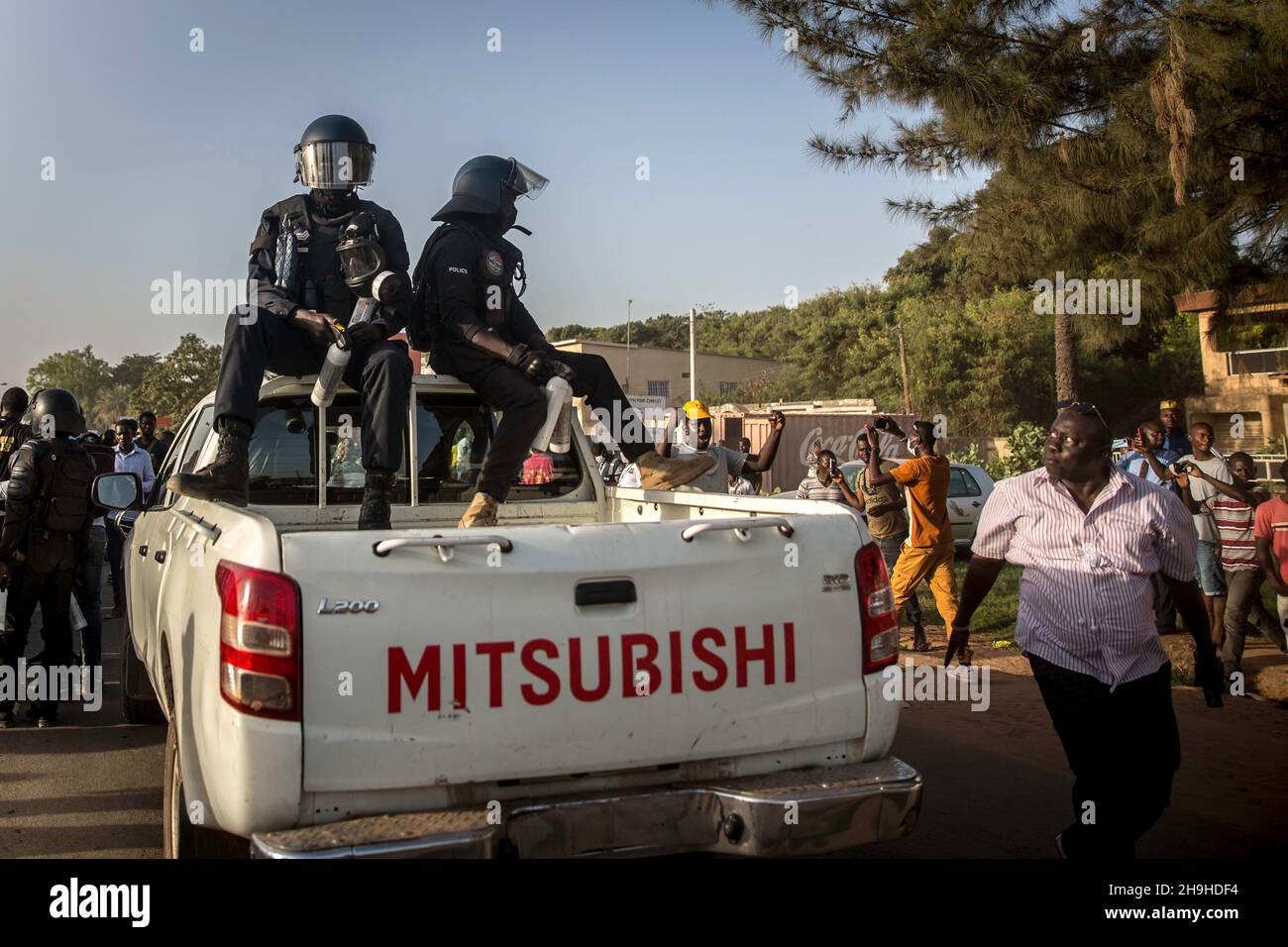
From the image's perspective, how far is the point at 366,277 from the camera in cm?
464

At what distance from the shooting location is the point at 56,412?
6.29m

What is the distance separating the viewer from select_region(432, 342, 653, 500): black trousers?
14.6ft

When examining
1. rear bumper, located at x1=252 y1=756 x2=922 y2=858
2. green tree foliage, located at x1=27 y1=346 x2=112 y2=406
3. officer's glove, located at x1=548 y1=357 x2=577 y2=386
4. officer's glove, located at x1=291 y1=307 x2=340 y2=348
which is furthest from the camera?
green tree foliage, located at x1=27 y1=346 x2=112 y2=406

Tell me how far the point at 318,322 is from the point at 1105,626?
3.31 m

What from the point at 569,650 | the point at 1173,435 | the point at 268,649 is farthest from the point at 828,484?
the point at 268,649

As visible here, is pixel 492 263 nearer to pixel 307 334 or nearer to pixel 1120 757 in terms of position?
pixel 307 334

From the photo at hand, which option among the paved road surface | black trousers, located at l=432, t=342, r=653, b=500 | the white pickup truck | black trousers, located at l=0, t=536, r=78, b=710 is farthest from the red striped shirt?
black trousers, located at l=0, t=536, r=78, b=710

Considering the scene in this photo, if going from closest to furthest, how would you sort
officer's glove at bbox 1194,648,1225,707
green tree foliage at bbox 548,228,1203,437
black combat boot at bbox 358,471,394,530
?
officer's glove at bbox 1194,648,1225,707
black combat boot at bbox 358,471,394,530
green tree foliage at bbox 548,228,1203,437

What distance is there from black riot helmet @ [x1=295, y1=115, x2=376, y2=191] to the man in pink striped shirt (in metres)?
3.21

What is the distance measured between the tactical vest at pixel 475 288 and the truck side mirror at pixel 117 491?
4.99 ft

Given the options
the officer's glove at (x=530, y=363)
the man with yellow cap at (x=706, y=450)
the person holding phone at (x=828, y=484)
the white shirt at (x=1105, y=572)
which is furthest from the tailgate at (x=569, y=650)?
the person holding phone at (x=828, y=484)

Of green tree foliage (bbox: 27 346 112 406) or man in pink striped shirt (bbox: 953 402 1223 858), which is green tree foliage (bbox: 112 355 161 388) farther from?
man in pink striped shirt (bbox: 953 402 1223 858)

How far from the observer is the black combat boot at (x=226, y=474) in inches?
152
